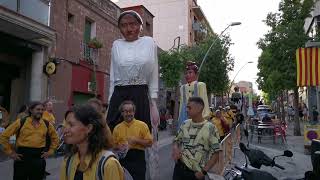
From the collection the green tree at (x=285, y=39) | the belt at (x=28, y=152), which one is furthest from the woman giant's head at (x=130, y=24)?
the green tree at (x=285, y=39)

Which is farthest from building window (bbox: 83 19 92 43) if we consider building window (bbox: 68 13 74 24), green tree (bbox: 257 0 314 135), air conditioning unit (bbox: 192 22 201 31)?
air conditioning unit (bbox: 192 22 201 31)

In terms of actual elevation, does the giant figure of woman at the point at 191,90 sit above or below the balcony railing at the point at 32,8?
below

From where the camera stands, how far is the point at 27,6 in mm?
15477

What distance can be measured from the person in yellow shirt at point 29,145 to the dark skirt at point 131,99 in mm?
2242

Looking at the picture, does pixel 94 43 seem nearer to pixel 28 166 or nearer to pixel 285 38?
pixel 285 38

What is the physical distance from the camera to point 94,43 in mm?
21312

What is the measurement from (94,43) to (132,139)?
1765cm

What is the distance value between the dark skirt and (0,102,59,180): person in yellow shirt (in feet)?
7.36

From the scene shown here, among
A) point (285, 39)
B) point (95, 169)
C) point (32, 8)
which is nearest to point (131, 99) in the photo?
point (95, 169)

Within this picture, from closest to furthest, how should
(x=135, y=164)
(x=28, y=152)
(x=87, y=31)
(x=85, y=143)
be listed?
(x=85, y=143)
(x=135, y=164)
(x=28, y=152)
(x=87, y=31)

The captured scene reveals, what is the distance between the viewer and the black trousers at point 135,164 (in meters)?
4.12

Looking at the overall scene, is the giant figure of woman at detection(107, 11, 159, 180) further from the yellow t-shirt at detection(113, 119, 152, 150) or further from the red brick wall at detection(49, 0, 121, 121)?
the red brick wall at detection(49, 0, 121, 121)

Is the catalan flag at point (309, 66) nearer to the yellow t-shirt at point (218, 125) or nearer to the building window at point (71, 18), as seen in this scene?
the yellow t-shirt at point (218, 125)

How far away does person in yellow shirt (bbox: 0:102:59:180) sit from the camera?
6.11 metres
